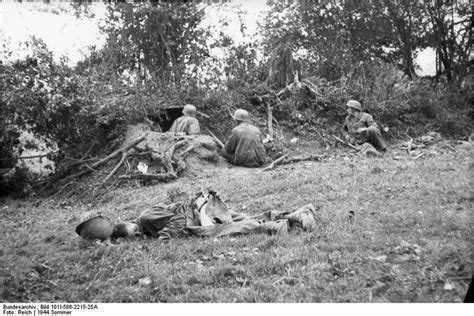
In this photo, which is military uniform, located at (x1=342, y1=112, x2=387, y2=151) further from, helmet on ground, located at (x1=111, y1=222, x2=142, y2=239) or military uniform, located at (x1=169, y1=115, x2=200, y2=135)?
helmet on ground, located at (x1=111, y1=222, x2=142, y2=239)

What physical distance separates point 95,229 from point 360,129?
27.1ft

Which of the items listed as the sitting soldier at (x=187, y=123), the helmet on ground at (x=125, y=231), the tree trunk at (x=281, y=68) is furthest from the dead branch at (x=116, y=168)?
the tree trunk at (x=281, y=68)

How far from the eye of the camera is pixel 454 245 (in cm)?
465

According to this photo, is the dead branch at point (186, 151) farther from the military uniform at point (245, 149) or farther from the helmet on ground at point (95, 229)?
the helmet on ground at point (95, 229)

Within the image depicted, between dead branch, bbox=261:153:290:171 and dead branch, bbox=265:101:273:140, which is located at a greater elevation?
dead branch, bbox=265:101:273:140

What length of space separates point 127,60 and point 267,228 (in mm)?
8811

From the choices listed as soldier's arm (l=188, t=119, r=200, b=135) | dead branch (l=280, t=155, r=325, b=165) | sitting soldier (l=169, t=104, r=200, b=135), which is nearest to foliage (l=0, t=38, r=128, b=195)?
sitting soldier (l=169, t=104, r=200, b=135)

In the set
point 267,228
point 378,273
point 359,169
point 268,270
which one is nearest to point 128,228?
point 267,228

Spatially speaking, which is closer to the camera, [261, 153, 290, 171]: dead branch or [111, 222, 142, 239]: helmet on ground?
[111, 222, 142, 239]: helmet on ground

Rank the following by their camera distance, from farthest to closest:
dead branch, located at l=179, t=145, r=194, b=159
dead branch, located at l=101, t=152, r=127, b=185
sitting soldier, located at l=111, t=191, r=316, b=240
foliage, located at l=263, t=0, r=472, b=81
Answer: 1. foliage, located at l=263, t=0, r=472, b=81
2. dead branch, located at l=179, t=145, r=194, b=159
3. dead branch, located at l=101, t=152, r=127, b=185
4. sitting soldier, located at l=111, t=191, r=316, b=240

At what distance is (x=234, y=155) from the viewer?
11773 millimetres

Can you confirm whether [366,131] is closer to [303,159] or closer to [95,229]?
[303,159]

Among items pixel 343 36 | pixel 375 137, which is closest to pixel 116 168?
pixel 375 137

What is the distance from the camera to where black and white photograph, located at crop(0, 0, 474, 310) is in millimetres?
4445
